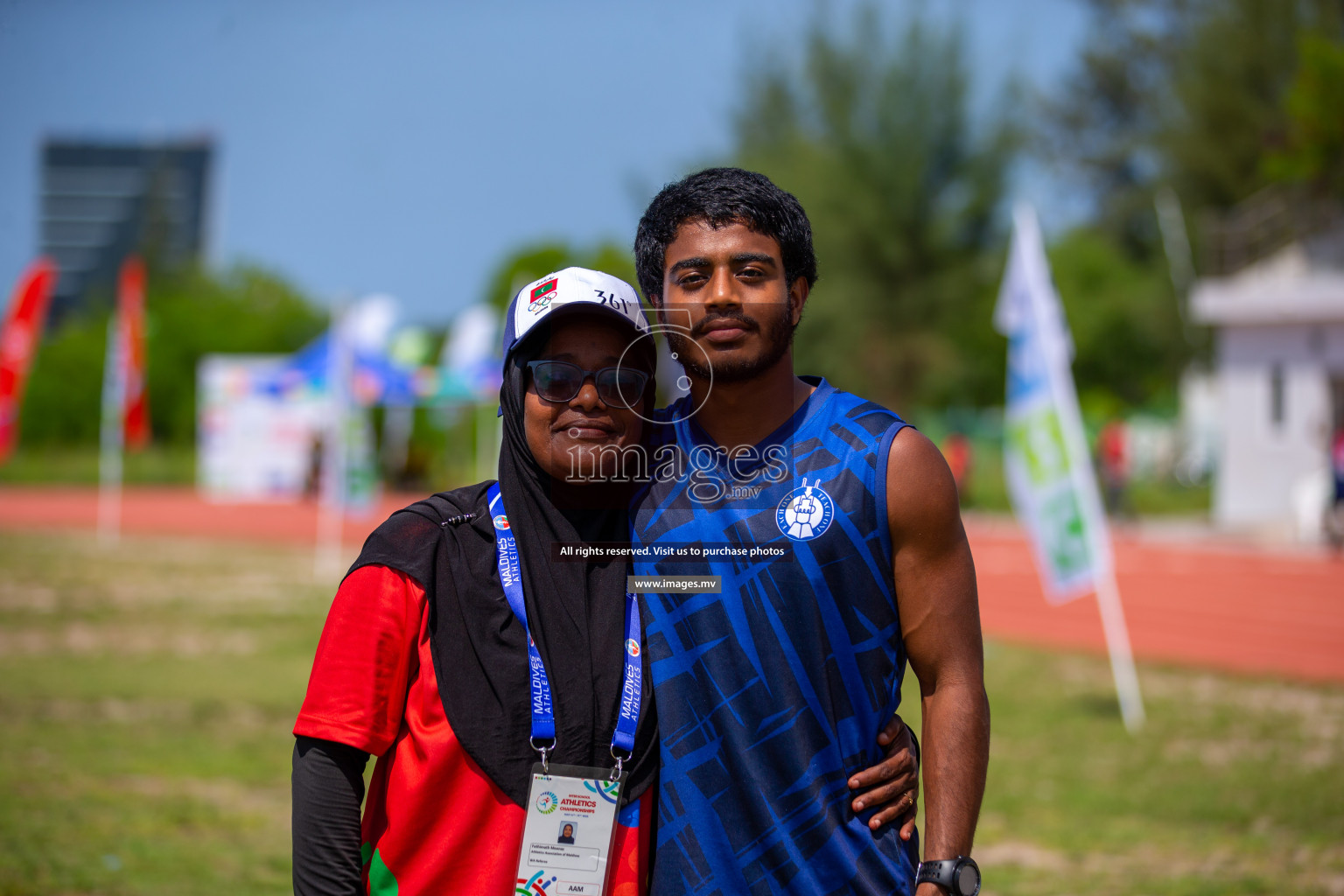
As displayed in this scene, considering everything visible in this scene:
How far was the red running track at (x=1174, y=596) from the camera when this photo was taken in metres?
11.9

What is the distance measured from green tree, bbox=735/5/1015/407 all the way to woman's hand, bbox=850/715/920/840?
3072 cm

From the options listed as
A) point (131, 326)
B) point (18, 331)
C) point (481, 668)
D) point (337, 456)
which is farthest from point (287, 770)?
point (131, 326)

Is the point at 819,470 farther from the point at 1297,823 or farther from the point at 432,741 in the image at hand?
the point at 1297,823

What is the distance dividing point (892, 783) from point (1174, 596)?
14749 mm

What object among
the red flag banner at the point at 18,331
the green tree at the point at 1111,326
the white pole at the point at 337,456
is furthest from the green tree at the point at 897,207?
the red flag banner at the point at 18,331

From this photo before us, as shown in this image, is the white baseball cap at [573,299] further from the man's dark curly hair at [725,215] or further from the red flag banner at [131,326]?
the red flag banner at [131,326]

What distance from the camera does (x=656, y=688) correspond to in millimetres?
2154

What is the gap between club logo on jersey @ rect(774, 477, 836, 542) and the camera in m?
2.15

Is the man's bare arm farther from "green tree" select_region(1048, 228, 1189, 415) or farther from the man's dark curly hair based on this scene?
"green tree" select_region(1048, 228, 1189, 415)

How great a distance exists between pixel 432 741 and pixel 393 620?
215 mm

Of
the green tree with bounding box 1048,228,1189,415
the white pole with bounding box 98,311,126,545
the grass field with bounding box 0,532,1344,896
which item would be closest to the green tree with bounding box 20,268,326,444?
the white pole with bounding box 98,311,126,545

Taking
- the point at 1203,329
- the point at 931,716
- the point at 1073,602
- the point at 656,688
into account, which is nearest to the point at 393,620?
the point at 656,688

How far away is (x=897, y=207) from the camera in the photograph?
33219 mm

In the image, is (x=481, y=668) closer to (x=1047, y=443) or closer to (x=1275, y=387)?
(x=1047, y=443)
